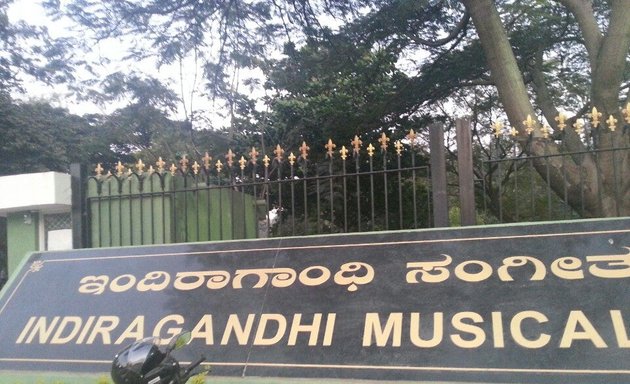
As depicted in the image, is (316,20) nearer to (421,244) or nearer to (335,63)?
(335,63)

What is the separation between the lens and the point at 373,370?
3062mm

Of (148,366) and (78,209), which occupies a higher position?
(78,209)

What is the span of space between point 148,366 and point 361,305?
149cm

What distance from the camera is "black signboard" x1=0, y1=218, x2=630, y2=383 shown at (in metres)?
2.98

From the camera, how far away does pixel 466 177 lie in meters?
4.45

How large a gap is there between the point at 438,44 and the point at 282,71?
10.5ft

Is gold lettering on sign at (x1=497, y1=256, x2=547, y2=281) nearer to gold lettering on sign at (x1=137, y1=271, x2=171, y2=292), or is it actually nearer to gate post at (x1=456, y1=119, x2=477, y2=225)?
gate post at (x1=456, y1=119, x2=477, y2=225)

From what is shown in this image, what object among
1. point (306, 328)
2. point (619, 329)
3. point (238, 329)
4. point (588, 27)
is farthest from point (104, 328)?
point (588, 27)

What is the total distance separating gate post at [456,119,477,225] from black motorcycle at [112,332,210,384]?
Result: 2.65 meters

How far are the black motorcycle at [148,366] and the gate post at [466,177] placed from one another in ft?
8.68

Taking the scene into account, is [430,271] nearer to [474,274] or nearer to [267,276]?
[474,274]

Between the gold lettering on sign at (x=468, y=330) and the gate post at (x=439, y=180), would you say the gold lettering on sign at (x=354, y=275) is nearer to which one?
the gold lettering on sign at (x=468, y=330)

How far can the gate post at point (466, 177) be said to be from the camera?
14.5ft

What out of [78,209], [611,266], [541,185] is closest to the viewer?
[611,266]
